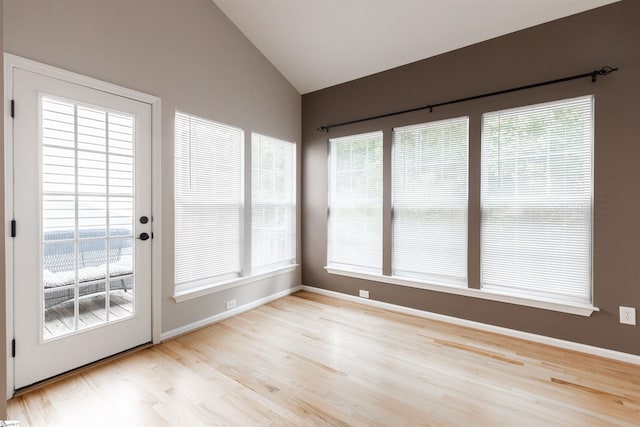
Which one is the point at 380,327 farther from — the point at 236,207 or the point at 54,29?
the point at 54,29

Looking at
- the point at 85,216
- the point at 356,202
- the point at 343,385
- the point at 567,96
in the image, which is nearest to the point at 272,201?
the point at 356,202

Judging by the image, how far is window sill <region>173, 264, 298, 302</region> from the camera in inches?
113

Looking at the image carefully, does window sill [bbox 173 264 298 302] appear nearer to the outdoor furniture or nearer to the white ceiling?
the outdoor furniture

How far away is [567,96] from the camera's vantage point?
2.57m

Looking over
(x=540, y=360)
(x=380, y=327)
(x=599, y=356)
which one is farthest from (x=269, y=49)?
(x=599, y=356)

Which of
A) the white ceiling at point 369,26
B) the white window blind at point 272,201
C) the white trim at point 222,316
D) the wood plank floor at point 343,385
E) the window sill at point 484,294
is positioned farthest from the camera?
the white window blind at point 272,201

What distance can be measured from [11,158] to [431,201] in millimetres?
3488

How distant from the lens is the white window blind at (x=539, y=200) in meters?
2.57

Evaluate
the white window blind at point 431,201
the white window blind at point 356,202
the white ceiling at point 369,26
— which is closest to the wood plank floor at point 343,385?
the white window blind at point 431,201

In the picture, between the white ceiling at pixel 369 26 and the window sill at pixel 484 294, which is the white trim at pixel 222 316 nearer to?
the window sill at pixel 484 294

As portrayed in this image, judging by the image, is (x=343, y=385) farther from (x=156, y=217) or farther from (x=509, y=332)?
(x=156, y=217)

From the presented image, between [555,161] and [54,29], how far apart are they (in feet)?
13.3

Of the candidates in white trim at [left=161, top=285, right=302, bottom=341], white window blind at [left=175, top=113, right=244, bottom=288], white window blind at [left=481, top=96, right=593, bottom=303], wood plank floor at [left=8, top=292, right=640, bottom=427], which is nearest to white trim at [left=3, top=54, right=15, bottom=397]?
wood plank floor at [left=8, top=292, right=640, bottom=427]

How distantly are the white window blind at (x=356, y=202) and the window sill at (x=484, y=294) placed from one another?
116mm
